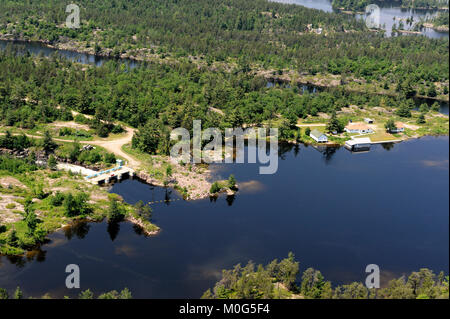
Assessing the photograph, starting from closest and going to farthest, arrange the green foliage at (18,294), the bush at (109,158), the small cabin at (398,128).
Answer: the green foliage at (18,294), the bush at (109,158), the small cabin at (398,128)

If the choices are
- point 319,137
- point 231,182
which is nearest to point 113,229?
point 231,182

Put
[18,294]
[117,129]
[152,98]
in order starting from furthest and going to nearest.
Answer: [152,98], [117,129], [18,294]

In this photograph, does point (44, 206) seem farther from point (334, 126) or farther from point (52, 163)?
point (334, 126)

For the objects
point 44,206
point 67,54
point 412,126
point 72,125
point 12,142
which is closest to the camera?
point 44,206

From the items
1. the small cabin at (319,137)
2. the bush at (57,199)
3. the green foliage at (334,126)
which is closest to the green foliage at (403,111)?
the green foliage at (334,126)

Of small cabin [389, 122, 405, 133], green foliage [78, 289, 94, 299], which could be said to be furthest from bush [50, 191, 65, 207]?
small cabin [389, 122, 405, 133]

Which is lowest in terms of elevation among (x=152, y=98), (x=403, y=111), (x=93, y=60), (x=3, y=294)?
(x=3, y=294)

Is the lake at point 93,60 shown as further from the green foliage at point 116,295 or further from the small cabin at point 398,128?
the green foliage at point 116,295

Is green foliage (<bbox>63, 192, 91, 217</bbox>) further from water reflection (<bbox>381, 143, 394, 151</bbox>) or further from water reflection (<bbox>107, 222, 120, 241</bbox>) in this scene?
water reflection (<bbox>381, 143, 394, 151</bbox>)

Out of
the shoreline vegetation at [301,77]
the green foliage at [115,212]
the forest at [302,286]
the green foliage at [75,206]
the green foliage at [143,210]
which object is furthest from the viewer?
the shoreline vegetation at [301,77]
